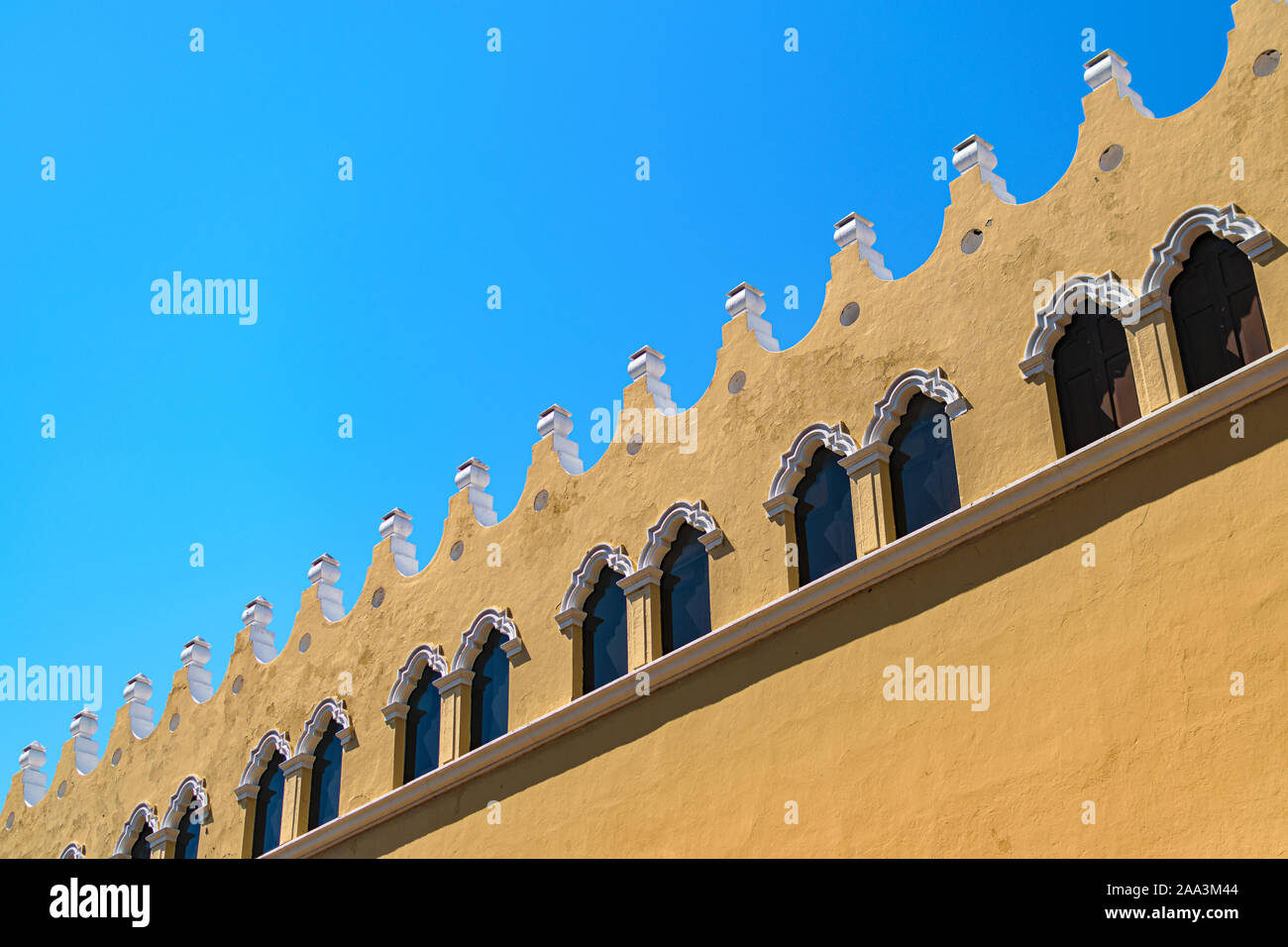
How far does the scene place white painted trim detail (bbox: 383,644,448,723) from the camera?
1598 cm

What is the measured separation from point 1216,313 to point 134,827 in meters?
14.8

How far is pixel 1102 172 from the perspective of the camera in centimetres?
1162

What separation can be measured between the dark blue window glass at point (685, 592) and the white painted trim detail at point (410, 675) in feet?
10.8

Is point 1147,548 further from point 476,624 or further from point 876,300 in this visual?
point 476,624

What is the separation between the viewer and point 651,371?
1494 cm

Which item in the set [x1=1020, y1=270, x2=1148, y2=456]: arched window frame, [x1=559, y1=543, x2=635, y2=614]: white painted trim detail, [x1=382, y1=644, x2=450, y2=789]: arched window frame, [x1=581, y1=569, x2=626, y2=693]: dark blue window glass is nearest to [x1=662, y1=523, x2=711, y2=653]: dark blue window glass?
[x1=581, y1=569, x2=626, y2=693]: dark blue window glass

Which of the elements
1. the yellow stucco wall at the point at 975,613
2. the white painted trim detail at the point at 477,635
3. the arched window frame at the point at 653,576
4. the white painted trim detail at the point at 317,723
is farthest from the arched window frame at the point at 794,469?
the white painted trim detail at the point at 317,723

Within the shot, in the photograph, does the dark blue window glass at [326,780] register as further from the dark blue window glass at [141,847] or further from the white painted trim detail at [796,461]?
the white painted trim detail at [796,461]

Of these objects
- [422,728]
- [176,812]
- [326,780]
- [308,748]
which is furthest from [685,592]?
[176,812]

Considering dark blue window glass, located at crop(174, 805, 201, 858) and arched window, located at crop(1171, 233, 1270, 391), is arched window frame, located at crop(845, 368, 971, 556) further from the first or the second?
dark blue window glass, located at crop(174, 805, 201, 858)

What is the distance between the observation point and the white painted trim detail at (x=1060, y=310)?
36.7ft

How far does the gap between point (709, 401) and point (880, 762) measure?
4.36 metres

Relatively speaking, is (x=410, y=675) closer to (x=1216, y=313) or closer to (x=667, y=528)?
(x=667, y=528)
